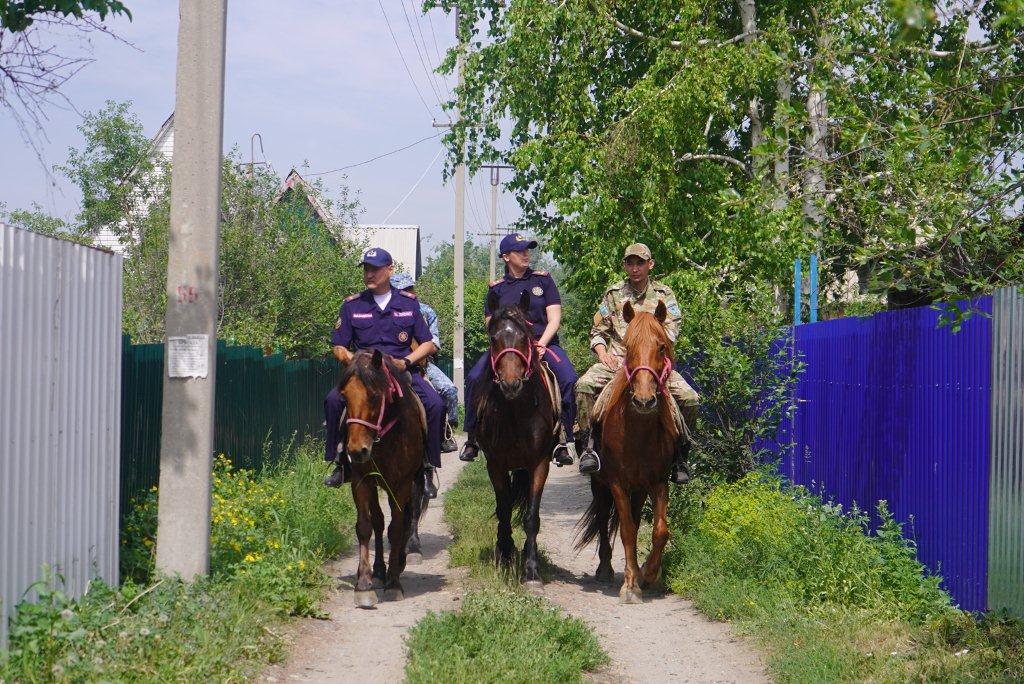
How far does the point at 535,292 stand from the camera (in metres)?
10.6

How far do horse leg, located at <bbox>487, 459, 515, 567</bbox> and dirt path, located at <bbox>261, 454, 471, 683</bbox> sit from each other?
0.48 m

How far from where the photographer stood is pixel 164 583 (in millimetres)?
7754

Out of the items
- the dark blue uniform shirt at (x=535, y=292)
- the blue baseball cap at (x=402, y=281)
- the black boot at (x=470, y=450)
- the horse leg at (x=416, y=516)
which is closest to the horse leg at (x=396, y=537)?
the horse leg at (x=416, y=516)

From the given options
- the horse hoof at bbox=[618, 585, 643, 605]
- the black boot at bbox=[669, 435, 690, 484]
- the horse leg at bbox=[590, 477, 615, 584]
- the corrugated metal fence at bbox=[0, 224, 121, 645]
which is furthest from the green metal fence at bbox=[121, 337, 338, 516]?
the black boot at bbox=[669, 435, 690, 484]

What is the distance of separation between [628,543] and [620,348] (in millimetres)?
1784

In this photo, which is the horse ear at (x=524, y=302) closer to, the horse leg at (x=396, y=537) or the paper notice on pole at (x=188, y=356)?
the horse leg at (x=396, y=537)

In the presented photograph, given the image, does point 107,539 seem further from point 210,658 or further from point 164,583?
point 210,658

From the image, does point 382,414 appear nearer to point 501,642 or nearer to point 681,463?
point 501,642

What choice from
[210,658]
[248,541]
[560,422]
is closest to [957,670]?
[210,658]

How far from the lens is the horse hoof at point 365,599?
914 centimetres

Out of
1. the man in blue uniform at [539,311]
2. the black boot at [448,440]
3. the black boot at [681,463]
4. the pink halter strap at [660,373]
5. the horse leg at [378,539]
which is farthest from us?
the black boot at [448,440]

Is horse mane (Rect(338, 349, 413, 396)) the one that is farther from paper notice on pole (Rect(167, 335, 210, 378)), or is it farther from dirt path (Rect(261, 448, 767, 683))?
dirt path (Rect(261, 448, 767, 683))

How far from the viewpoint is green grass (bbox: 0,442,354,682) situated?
611 centimetres

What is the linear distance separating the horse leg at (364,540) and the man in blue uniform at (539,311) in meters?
1.30
